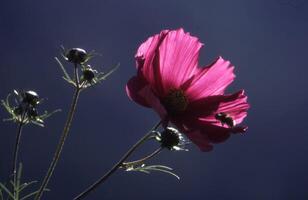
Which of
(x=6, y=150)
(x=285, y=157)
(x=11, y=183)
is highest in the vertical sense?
(x=285, y=157)

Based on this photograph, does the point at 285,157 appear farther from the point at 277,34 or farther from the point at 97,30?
the point at 97,30

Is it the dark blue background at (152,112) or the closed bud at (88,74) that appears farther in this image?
the dark blue background at (152,112)

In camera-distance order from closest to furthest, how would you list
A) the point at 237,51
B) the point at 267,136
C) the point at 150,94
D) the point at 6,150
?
the point at 150,94 < the point at 6,150 < the point at 237,51 < the point at 267,136

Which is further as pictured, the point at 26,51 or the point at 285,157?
the point at 285,157

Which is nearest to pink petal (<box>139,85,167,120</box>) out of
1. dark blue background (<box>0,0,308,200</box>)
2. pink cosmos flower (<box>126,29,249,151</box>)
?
pink cosmos flower (<box>126,29,249,151</box>)

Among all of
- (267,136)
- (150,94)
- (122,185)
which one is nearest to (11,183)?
(150,94)

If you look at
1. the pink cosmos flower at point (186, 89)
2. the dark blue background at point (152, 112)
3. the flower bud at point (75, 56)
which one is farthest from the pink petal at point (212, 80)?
the dark blue background at point (152, 112)

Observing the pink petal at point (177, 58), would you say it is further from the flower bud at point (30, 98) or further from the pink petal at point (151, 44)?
the flower bud at point (30, 98)
